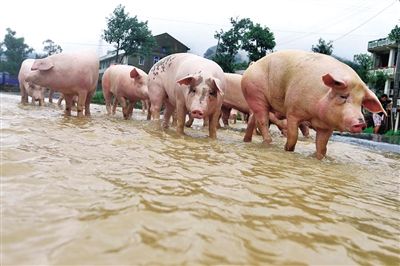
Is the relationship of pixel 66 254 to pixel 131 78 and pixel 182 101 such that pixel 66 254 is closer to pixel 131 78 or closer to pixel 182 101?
pixel 182 101

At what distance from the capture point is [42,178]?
1.97 m

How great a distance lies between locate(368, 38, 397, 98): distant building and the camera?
Result: 3847 centimetres

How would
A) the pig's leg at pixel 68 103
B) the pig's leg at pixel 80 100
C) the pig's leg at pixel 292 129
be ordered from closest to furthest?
the pig's leg at pixel 292 129, the pig's leg at pixel 80 100, the pig's leg at pixel 68 103

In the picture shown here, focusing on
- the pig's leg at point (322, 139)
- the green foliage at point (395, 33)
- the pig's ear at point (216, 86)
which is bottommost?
the pig's leg at point (322, 139)

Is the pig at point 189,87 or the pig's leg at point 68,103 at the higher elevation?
the pig at point 189,87

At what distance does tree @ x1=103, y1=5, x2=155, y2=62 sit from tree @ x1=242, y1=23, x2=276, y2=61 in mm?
10695

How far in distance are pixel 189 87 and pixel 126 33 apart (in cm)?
3700

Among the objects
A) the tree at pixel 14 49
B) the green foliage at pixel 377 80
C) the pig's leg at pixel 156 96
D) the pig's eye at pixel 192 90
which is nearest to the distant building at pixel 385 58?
the green foliage at pixel 377 80

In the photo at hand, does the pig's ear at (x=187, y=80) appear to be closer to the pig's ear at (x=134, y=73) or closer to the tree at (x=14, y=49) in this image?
the pig's ear at (x=134, y=73)

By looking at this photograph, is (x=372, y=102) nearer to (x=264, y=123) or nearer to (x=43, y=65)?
(x=264, y=123)

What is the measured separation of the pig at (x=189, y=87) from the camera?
5.31 m

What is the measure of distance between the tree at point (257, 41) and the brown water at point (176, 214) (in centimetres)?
3487

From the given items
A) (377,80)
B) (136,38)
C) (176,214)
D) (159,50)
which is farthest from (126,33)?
(176,214)

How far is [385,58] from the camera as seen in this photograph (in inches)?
1684
